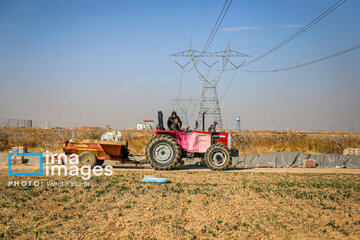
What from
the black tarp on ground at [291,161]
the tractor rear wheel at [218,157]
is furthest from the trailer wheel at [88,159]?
the black tarp on ground at [291,161]

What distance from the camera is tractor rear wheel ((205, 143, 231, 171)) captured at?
14.6 metres

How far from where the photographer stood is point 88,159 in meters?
14.4

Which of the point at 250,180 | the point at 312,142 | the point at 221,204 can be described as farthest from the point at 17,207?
the point at 312,142

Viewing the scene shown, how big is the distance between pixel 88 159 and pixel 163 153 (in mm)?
3373

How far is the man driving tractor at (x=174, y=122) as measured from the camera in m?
15.4

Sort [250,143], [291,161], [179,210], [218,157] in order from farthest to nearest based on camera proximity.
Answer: [250,143] < [291,161] < [218,157] < [179,210]

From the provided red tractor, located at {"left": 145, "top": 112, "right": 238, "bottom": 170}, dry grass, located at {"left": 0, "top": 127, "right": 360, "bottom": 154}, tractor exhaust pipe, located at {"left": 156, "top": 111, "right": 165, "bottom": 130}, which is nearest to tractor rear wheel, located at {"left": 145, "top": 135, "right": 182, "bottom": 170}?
red tractor, located at {"left": 145, "top": 112, "right": 238, "bottom": 170}

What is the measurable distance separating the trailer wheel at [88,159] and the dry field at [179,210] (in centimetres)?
333

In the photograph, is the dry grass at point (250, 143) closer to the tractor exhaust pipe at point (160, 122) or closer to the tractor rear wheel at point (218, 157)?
the tractor exhaust pipe at point (160, 122)

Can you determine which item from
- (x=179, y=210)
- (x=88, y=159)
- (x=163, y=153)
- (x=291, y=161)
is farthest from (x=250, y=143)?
(x=179, y=210)

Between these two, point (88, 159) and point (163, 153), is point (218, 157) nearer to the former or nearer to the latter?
point (163, 153)

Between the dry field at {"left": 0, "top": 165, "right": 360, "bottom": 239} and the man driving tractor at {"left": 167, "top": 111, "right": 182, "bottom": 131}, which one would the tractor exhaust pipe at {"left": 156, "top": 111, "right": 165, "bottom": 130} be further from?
the dry field at {"left": 0, "top": 165, "right": 360, "bottom": 239}

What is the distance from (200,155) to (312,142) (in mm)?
16679

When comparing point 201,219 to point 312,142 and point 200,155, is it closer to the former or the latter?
point 200,155
